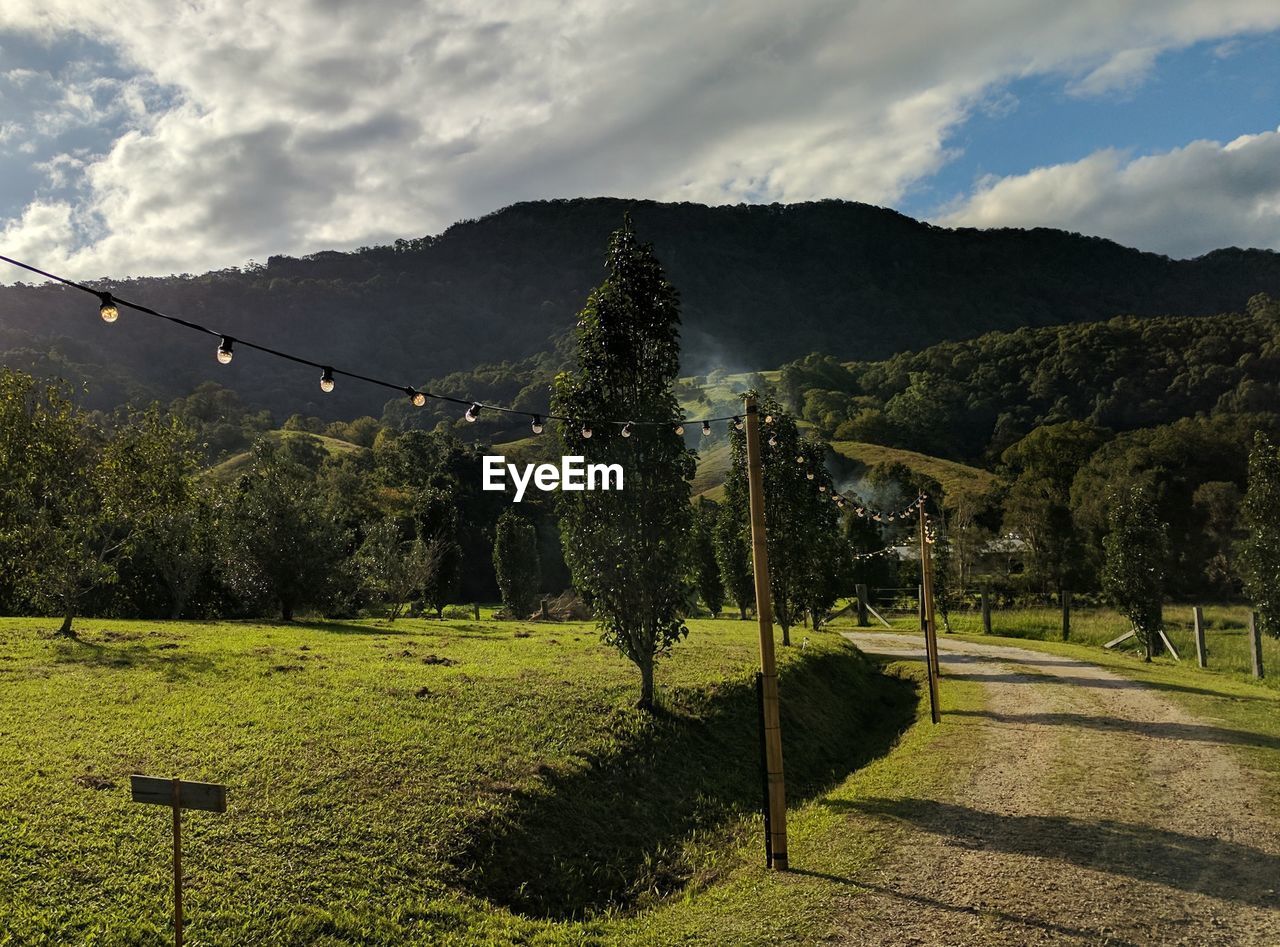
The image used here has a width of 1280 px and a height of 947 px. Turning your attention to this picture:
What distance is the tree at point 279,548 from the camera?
3391 centimetres

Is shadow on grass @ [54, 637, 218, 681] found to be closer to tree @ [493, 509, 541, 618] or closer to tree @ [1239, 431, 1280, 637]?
tree @ [493, 509, 541, 618]

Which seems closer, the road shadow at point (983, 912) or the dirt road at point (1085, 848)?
the road shadow at point (983, 912)

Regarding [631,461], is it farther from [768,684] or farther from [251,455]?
[251,455]

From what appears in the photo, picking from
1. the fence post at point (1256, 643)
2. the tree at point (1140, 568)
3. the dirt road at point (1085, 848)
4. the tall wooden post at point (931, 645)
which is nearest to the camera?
the dirt road at point (1085, 848)

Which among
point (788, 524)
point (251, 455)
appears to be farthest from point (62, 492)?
point (251, 455)

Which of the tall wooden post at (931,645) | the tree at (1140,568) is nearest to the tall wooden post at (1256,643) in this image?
the tree at (1140,568)

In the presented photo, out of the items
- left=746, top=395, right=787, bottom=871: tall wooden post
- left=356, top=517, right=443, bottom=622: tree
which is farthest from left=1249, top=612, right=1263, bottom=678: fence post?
left=356, top=517, right=443, bottom=622: tree

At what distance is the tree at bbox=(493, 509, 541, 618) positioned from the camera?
1969 inches

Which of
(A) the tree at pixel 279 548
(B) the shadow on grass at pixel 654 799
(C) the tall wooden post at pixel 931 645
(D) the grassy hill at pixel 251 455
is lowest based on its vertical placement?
(B) the shadow on grass at pixel 654 799

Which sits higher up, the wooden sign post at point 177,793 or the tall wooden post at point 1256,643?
the wooden sign post at point 177,793

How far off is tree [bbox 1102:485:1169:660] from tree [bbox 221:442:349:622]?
3191 centimetres

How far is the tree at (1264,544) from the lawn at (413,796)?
9.87 meters

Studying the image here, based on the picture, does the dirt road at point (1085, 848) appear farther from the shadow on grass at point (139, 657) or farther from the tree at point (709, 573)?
the tree at point (709, 573)

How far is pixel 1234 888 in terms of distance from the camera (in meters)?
9.59
